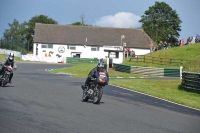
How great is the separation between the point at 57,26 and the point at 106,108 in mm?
83177

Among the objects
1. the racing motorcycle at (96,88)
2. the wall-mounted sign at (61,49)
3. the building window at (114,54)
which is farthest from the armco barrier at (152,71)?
the wall-mounted sign at (61,49)

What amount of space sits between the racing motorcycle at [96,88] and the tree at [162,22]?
8751 centimetres

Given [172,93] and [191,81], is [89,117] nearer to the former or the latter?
[172,93]

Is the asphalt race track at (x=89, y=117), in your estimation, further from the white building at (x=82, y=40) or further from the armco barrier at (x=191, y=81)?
the white building at (x=82, y=40)

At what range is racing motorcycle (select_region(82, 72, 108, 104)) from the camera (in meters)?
17.7

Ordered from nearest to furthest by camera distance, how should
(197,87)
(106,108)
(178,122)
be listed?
(178,122)
(106,108)
(197,87)

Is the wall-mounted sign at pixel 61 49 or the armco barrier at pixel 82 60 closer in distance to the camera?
the armco barrier at pixel 82 60

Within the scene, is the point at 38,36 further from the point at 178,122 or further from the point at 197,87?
the point at 178,122

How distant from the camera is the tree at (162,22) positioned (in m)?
106

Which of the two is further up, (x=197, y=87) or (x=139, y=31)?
(x=139, y=31)

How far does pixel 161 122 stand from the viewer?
46.1ft

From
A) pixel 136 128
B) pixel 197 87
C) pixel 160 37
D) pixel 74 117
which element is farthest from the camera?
pixel 160 37

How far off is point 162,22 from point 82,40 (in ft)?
73.3

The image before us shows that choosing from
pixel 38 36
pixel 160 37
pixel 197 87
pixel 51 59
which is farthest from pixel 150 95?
pixel 160 37
